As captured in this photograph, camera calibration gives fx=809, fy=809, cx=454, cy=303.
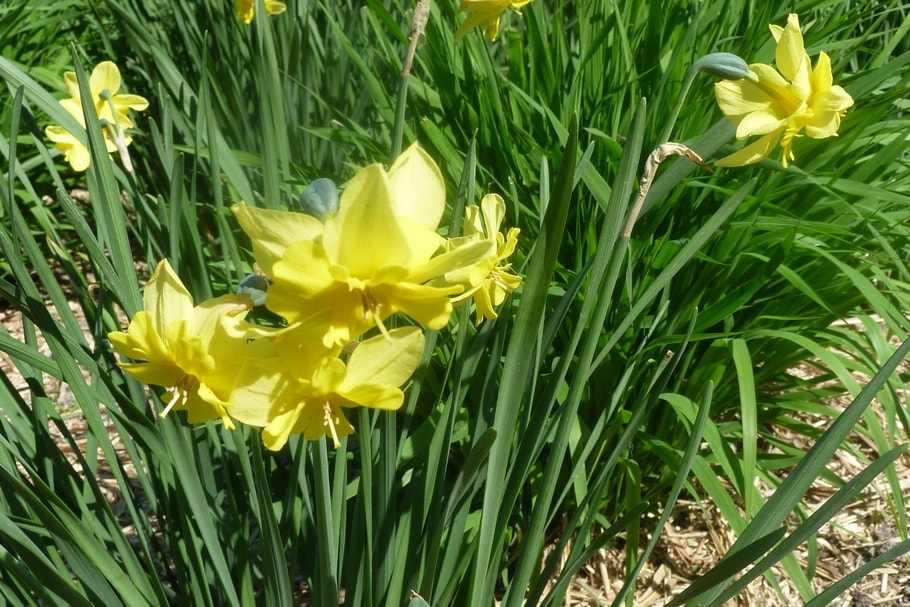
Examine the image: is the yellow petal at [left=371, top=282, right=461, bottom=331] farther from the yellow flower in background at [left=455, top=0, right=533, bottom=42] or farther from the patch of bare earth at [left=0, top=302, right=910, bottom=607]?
the patch of bare earth at [left=0, top=302, right=910, bottom=607]

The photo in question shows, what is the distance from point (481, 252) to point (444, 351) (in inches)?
31.5

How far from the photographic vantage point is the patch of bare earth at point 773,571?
1443 mm

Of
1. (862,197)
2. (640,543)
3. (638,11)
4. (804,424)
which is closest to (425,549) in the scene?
(640,543)

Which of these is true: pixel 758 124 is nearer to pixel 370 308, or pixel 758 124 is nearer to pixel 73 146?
pixel 370 308

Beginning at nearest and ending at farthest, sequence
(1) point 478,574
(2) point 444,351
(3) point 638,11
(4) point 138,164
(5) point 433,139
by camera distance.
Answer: (1) point 478,574 → (2) point 444,351 → (5) point 433,139 → (3) point 638,11 → (4) point 138,164

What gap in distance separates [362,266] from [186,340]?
0.52 feet

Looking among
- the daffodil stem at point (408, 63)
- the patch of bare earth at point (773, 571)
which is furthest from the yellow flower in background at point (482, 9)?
the patch of bare earth at point (773, 571)

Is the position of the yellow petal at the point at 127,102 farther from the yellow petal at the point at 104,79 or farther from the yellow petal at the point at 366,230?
the yellow petal at the point at 366,230

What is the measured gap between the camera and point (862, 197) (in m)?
1.55

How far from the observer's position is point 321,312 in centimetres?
55

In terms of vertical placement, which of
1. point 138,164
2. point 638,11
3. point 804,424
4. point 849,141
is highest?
point 638,11

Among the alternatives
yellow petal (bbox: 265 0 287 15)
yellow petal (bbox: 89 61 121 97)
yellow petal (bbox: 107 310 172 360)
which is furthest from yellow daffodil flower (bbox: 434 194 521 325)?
yellow petal (bbox: 265 0 287 15)

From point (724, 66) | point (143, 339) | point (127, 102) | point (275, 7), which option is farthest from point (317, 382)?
point (275, 7)

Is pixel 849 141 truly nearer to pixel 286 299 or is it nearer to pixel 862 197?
pixel 862 197
